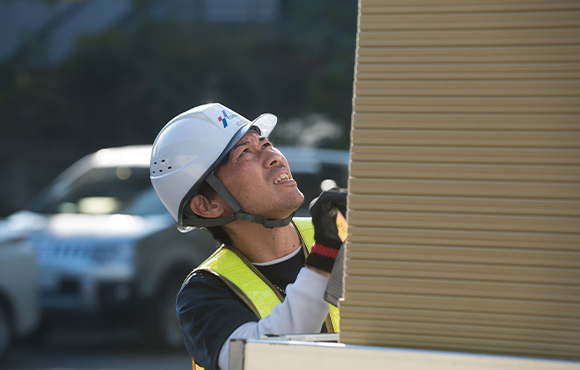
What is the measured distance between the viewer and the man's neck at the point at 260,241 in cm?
281

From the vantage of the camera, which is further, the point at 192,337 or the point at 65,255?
the point at 65,255

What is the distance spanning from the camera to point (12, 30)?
19.5m

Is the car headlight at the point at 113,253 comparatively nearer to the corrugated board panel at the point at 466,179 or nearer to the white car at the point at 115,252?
the white car at the point at 115,252

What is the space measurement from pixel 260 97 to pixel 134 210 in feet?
35.3

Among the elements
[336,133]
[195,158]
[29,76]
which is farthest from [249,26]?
[195,158]

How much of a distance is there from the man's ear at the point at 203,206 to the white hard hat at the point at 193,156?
0.02 metres

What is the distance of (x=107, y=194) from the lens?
27.4 feet

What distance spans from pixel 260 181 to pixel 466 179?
5.08ft

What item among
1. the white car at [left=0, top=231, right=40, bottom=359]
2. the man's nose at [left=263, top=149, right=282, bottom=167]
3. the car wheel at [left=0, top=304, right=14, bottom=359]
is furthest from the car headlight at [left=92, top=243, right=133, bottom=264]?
the man's nose at [left=263, top=149, right=282, bottom=167]

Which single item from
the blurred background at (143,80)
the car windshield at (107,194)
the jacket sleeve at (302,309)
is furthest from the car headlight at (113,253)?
the blurred background at (143,80)

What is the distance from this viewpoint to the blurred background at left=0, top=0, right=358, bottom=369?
7781 millimetres

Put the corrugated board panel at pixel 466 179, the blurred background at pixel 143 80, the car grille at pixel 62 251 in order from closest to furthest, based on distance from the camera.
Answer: the corrugated board panel at pixel 466 179 → the car grille at pixel 62 251 → the blurred background at pixel 143 80

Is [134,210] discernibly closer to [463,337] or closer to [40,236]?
[40,236]

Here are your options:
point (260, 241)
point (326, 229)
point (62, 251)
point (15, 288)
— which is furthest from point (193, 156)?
point (62, 251)
